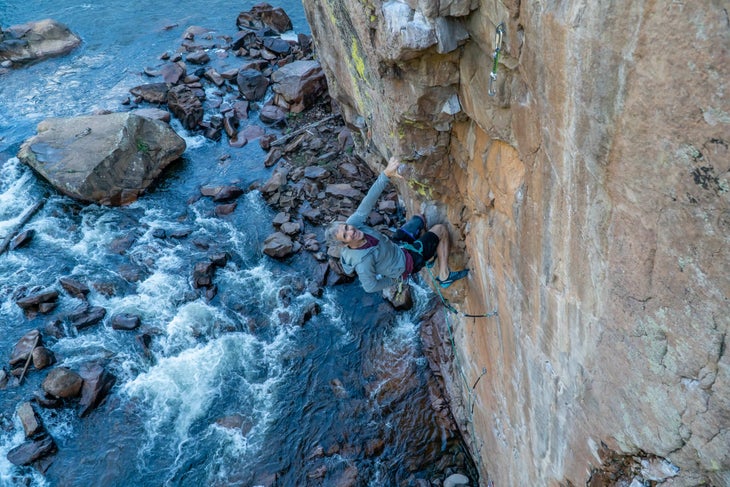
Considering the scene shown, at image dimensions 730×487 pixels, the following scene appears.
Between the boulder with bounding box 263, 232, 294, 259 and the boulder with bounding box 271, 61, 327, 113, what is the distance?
16.0 ft

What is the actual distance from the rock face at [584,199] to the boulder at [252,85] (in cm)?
1115

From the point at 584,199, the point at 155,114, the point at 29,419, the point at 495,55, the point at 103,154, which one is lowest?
the point at 29,419

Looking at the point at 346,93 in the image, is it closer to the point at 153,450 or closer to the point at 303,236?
the point at 303,236

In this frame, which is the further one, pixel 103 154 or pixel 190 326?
pixel 103 154

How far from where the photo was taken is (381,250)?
631 cm

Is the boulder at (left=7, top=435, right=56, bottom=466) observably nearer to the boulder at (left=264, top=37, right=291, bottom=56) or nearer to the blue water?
the blue water

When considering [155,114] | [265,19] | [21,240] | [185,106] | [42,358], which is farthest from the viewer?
[265,19]

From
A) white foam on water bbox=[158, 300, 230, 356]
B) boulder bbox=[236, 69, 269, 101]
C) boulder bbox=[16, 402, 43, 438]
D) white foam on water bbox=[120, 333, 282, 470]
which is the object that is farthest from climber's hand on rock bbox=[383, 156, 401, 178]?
boulder bbox=[236, 69, 269, 101]

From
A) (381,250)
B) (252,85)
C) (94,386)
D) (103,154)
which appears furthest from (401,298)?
(252,85)

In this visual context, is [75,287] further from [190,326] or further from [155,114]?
[155,114]

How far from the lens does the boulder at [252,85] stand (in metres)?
16.8

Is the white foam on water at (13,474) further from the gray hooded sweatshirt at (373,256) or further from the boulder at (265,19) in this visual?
the boulder at (265,19)

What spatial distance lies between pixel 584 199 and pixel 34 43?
69.1 ft

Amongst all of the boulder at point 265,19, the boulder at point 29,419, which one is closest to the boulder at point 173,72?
the boulder at point 265,19
